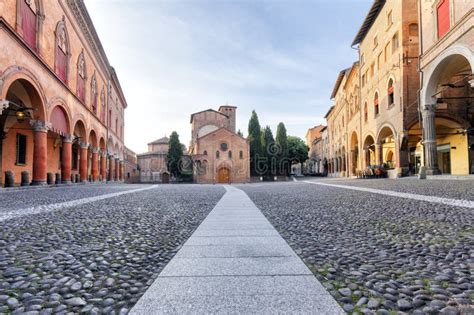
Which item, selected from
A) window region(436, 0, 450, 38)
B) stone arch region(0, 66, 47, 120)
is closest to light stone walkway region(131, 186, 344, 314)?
stone arch region(0, 66, 47, 120)

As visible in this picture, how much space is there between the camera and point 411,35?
794 inches

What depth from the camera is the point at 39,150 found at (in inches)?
555

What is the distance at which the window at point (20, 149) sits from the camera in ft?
→ 56.9

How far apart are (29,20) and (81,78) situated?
27.9 feet

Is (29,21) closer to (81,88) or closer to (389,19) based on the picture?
(81,88)

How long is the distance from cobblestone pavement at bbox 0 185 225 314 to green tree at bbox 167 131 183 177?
41.0m

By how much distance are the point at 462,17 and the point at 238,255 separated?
16670 mm

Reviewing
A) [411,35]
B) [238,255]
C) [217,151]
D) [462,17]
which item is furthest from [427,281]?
[217,151]

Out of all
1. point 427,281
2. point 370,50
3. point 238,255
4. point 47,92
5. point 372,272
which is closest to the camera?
point 427,281

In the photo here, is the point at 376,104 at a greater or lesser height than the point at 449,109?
greater

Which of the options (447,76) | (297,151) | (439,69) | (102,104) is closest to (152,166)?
(102,104)

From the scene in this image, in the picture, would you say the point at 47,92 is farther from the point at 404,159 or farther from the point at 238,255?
the point at 404,159

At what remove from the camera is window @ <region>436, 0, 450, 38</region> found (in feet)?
49.1

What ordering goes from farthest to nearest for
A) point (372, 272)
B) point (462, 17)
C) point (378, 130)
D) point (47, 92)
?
point (378, 130) → point (47, 92) → point (462, 17) → point (372, 272)
